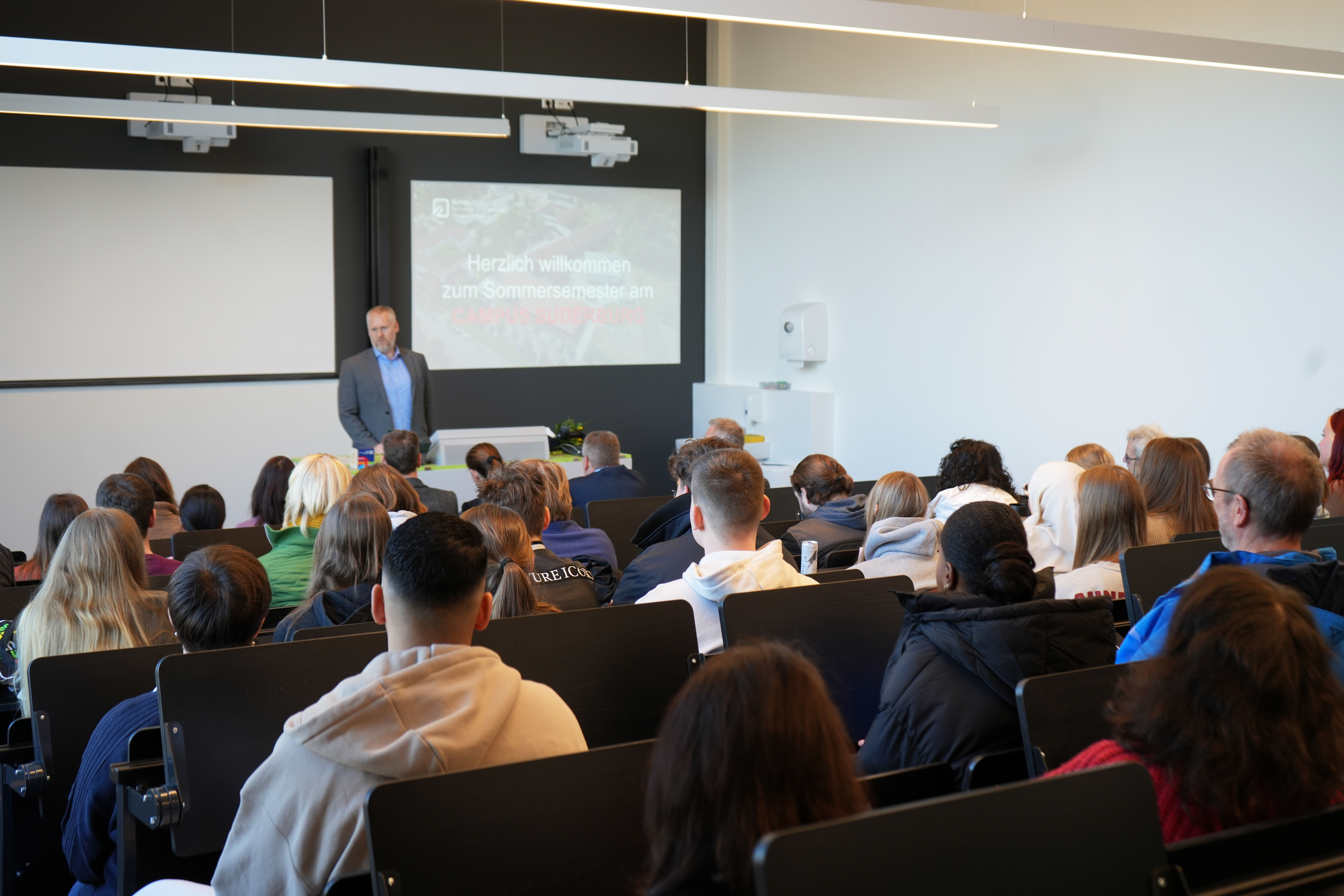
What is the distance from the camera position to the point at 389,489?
406 centimetres

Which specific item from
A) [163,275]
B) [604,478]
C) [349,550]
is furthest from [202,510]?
[163,275]

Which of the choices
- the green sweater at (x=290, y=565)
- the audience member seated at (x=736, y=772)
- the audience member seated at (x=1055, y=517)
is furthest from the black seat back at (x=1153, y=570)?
the green sweater at (x=290, y=565)

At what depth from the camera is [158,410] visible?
8703 millimetres

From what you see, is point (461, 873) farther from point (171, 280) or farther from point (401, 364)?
point (171, 280)

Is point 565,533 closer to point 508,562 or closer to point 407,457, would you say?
point 508,562

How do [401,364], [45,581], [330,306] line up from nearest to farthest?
[45,581] < [401,364] < [330,306]

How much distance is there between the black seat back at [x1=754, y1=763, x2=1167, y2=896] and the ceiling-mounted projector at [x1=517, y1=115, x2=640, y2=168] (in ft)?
29.1

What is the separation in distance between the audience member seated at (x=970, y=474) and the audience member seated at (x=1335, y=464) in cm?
115

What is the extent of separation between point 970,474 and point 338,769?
321 cm

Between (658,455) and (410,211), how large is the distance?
3.34 metres

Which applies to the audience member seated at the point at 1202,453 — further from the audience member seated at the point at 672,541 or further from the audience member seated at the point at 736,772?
the audience member seated at the point at 736,772

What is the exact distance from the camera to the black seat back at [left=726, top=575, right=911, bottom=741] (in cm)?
263

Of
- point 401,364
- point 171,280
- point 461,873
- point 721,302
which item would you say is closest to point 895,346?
point 721,302

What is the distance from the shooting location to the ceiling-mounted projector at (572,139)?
959cm
